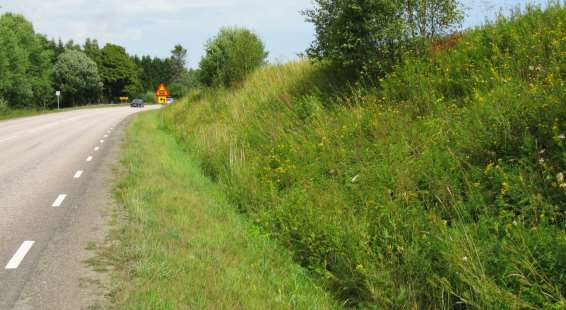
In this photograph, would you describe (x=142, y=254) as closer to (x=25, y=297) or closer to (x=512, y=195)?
(x=25, y=297)

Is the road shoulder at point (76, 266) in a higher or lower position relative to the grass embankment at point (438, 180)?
lower

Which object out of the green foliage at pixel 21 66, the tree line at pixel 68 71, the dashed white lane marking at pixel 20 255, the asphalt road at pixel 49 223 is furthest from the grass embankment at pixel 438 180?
the green foliage at pixel 21 66

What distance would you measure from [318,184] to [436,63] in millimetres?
3979

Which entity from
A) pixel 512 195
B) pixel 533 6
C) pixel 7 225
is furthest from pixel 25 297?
pixel 533 6

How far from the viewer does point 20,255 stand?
5.56 meters

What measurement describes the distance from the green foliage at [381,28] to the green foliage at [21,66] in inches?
2133

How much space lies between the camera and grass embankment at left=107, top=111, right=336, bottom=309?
14.3 feet

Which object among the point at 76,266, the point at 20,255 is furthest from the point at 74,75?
the point at 76,266

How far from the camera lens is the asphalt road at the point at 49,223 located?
14.9 feet

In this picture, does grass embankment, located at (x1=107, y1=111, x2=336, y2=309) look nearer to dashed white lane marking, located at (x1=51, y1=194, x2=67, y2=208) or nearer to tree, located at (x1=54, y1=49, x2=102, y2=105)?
dashed white lane marking, located at (x1=51, y1=194, x2=67, y2=208)

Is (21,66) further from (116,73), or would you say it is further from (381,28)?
(381,28)

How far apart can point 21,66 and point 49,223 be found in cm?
6203

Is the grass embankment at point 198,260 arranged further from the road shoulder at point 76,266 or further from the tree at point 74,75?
the tree at point 74,75

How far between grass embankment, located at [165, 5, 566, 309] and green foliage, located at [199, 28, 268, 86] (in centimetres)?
1160
